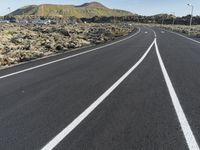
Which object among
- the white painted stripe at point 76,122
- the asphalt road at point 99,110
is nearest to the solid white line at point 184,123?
the asphalt road at point 99,110

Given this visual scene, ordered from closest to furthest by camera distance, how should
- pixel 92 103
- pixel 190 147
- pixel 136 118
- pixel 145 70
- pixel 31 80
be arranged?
1. pixel 190 147
2. pixel 136 118
3. pixel 92 103
4. pixel 31 80
5. pixel 145 70

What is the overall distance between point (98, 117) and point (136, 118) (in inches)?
28.9

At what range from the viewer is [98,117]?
287 inches

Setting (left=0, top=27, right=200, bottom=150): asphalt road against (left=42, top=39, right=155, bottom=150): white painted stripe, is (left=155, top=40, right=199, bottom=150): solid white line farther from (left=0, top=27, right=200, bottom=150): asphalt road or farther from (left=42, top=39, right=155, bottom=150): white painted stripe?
(left=42, top=39, right=155, bottom=150): white painted stripe

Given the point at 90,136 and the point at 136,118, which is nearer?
the point at 90,136

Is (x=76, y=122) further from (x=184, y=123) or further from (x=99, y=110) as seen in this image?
(x=184, y=123)

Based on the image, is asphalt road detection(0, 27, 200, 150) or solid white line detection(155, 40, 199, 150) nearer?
solid white line detection(155, 40, 199, 150)

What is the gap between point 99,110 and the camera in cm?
788

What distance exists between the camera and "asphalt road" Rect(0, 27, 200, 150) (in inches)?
232

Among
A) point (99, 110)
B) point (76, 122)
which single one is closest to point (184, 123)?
point (99, 110)

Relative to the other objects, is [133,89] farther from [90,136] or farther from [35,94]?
[90,136]

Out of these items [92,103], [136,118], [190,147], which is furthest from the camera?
[92,103]

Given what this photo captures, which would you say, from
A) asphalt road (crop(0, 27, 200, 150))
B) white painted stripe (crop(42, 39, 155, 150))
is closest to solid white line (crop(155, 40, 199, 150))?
asphalt road (crop(0, 27, 200, 150))

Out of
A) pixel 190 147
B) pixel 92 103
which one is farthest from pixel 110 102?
pixel 190 147
